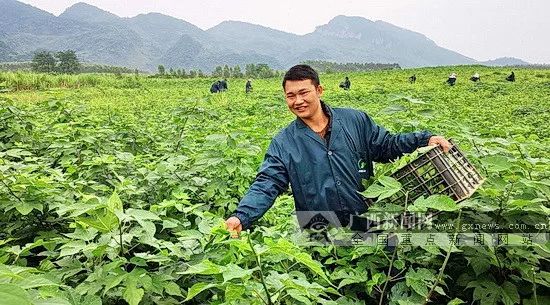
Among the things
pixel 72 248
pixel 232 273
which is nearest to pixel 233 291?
pixel 232 273

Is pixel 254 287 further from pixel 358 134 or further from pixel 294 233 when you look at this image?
pixel 358 134

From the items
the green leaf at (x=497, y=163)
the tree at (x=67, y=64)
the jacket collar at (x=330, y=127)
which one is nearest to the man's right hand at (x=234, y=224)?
the jacket collar at (x=330, y=127)

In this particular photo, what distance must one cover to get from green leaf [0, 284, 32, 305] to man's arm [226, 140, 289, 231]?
120 cm

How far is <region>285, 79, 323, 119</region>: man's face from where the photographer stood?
2.44 metres

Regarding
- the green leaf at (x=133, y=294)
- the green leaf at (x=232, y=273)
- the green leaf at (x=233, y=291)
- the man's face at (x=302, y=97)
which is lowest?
the green leaf at (x=133, y=294)

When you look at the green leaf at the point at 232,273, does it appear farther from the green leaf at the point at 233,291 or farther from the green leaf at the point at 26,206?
the green leaf at the point at 26,206

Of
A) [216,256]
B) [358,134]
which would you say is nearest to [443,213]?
[358,134]

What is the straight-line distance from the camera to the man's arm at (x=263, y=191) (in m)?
2.07

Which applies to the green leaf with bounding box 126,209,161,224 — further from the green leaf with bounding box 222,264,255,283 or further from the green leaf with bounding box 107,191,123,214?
the green leaf with bounding box 222,264,255,283

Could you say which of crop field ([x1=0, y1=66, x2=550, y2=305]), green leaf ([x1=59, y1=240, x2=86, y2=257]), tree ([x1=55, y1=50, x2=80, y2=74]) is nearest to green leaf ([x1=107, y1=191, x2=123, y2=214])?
crop field ([x1=0, y1=66, x2=550, y2=305])

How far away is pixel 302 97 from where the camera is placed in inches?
96.1

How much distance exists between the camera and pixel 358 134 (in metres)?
2.59

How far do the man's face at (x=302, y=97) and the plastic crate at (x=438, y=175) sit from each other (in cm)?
60

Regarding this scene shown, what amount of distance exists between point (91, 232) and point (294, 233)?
1.03 m
